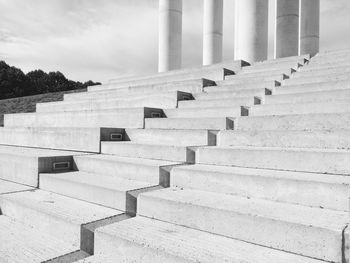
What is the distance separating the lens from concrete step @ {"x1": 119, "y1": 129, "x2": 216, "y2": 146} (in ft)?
18.1

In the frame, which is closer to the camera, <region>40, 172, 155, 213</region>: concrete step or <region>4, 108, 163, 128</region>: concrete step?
<region>40, 172, 155, 213</region>: concrete step

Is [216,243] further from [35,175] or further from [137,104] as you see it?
[137,104]

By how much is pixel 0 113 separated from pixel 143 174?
47.5 ft

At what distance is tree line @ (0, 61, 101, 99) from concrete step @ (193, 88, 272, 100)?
56.9 m

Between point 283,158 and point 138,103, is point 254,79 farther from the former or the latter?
point 283,158

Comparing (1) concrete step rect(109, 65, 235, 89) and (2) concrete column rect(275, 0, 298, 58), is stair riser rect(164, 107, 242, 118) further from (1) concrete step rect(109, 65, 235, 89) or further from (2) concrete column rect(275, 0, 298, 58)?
(2) concrete column rect(275, 0, 298, 58)

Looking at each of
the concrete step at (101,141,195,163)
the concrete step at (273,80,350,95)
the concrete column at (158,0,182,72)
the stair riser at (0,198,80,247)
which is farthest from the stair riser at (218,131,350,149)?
the concrete column at (158,0,182,72)

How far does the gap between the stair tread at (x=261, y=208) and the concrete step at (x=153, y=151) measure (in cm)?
90

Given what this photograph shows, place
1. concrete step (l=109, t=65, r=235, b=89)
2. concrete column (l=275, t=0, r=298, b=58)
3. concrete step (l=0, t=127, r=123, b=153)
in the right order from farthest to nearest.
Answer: concrete column (l=275, t=0, r=298, b=58) → concrete step (l=109, t=65, r=235, b=89) → concrete step (l=0, t=127, r=123, b=153)

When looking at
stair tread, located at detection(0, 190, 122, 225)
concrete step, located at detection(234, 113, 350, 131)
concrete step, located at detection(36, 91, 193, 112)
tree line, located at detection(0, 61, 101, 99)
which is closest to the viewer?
stair tread, located at detection(0, 190, 122, 225)

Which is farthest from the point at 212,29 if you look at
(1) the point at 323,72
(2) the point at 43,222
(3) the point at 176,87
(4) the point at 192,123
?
(2) the point at 43,222

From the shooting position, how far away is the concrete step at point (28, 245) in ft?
11.1

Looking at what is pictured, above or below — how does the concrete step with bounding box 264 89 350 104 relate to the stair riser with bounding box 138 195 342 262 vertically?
above

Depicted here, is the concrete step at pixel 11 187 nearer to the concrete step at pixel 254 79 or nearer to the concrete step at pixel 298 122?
the concrete step at pixel 298 122
